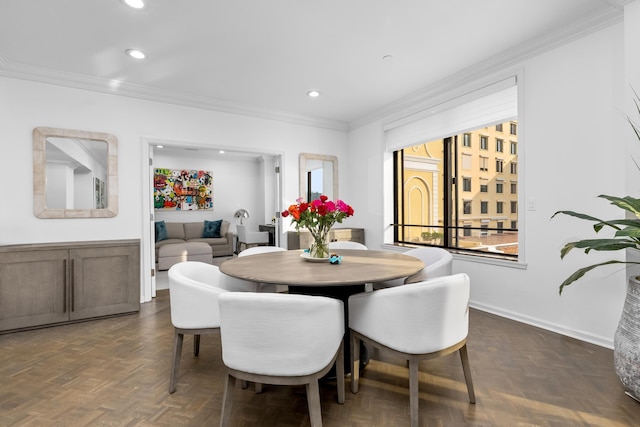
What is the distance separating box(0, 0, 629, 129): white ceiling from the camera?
2502 mm

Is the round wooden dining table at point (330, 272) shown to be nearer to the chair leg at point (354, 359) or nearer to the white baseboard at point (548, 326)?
the chair leg at point (354, 359)

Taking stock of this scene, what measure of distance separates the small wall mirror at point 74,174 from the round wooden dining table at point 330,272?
245 centimetres

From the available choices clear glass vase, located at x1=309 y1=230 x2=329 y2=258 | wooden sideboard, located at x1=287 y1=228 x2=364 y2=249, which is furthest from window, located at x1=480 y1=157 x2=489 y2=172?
clear glass vase, located at x1=309 y1=230 x2=329 y2=258

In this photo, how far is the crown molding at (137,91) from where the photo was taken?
11.3 ft

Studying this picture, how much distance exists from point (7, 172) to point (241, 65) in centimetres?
Result: 264

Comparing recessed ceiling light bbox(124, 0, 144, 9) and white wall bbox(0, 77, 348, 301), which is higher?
recessed ceiling light bbox(124, 0, 144, 9)

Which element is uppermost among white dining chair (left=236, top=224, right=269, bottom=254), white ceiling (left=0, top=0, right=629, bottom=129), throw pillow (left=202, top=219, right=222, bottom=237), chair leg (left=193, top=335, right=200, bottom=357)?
white ceiling (left=0, top=0, right=629, bottom=129)

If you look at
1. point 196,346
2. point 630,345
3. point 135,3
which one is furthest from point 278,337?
point 135,3

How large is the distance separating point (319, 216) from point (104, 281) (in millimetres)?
2652

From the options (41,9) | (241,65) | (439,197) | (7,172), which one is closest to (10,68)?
(7,172)

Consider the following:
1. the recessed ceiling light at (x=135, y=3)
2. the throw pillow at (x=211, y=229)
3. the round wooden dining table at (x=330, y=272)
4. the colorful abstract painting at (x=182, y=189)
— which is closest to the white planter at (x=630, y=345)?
the round wooden dining table at (x=330, y=272)

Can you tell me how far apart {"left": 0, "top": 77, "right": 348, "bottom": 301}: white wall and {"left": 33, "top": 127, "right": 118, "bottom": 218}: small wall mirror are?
0.07m

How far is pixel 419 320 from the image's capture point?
1.60m

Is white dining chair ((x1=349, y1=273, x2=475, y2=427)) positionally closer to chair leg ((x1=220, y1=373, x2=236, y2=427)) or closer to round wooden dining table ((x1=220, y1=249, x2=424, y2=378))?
round wooden dining table ((x1=220, y1=249, x2=424, y2=378))
